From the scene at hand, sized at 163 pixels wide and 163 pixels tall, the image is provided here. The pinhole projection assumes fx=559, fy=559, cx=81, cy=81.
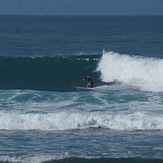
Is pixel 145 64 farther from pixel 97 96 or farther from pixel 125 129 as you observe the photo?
pixel 125 129

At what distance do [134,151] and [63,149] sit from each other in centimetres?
244

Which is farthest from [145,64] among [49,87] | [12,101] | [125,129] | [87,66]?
[125,129]

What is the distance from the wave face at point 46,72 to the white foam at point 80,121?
10456mm

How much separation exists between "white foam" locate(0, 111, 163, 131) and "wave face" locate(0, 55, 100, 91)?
34.3 ft

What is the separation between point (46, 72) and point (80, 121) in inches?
693

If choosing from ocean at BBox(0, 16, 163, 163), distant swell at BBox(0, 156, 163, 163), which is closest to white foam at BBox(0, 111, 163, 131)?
ocean at BBox(0, 16, 163, 163)

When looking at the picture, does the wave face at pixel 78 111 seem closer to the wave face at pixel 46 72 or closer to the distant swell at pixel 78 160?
the distant swell at pixel 78 160

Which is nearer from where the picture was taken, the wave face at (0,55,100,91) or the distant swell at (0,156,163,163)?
the distant swell at (0,156,163,163)

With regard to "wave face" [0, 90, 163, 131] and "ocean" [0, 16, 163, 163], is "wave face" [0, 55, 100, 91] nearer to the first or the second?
"ocean" [0, 16, 163, 163]

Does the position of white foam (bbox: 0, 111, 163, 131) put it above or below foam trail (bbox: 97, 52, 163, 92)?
below

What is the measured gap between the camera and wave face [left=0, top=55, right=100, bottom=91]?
36.7m

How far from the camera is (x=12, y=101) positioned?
27672mm

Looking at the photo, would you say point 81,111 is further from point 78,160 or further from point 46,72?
point 46,72

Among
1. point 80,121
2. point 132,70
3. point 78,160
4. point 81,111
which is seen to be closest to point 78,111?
point 81,111
